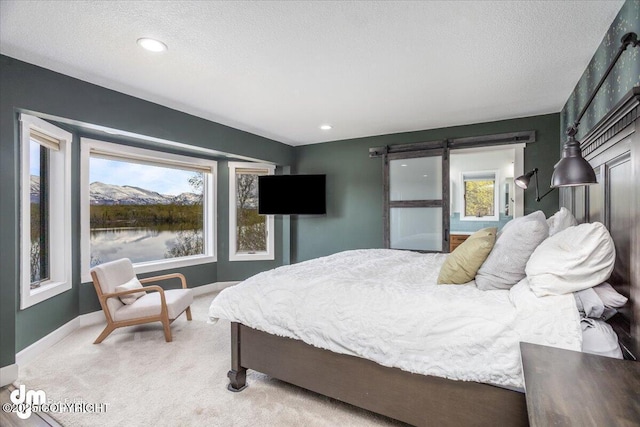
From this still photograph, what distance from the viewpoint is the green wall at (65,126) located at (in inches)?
94.1

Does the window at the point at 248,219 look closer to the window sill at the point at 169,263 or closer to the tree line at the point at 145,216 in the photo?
the window sill at the point at 169,263

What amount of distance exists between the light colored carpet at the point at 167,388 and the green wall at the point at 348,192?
2.42 meters

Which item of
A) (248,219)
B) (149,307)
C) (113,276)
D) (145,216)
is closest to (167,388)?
(149,307)

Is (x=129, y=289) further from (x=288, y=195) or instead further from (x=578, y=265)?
(x=578, y=265)

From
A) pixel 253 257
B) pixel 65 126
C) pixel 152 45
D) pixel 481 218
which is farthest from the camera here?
pixel 481 218

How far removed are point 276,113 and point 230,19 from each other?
1.83 metres

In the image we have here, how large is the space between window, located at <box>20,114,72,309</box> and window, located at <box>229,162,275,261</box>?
2.25 metres

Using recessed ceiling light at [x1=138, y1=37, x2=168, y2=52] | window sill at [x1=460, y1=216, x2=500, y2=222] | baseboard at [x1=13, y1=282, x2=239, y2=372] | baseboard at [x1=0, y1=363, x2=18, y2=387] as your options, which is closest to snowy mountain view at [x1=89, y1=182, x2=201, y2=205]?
baseboard at [x1=13, y1=282, x2=239, y2=372]

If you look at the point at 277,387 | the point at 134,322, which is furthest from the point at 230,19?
the point at 134,322

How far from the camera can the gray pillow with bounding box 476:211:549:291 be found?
1.78m

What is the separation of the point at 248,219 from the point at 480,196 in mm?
4613

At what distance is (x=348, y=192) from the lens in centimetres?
514

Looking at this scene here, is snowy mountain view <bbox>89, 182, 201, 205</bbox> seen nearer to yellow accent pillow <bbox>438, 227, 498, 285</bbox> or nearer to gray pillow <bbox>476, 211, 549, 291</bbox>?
yellow accent pillow <bbox>438, 227, 498, 285</bbox>

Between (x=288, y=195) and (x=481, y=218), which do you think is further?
(x=481, y=218)
